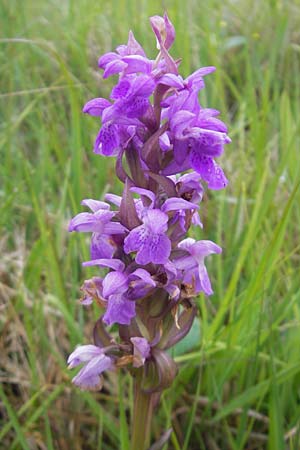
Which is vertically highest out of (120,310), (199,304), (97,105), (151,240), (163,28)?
(163,28)

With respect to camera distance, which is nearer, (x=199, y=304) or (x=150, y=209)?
(x=150, y=209)

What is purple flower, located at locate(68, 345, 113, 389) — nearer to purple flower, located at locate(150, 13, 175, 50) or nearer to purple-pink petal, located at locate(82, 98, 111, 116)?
purple-pink petal, located at locate(82, 98, 111, 116)

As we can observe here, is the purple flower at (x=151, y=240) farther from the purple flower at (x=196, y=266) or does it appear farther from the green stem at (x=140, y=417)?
the green stem at (x=140, y=417)

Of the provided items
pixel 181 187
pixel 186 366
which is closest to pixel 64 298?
pixel 186 366

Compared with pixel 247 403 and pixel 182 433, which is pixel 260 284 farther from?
pixel 182 433

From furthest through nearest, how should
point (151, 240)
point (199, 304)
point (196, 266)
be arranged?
point (199, 304)
point (196, 266)
point (151, 240)

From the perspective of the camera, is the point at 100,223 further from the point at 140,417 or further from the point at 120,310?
the point at 140,417

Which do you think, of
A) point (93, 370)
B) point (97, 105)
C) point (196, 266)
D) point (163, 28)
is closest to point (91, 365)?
point (93, 370)

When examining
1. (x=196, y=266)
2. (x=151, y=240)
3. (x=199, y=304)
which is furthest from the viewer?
(x=199, y=304)

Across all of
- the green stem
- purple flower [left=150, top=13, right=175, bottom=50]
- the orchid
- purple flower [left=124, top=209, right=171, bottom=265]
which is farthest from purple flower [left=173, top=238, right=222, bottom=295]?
purple flower [left=150, top=13, right=175, bottom=50]
